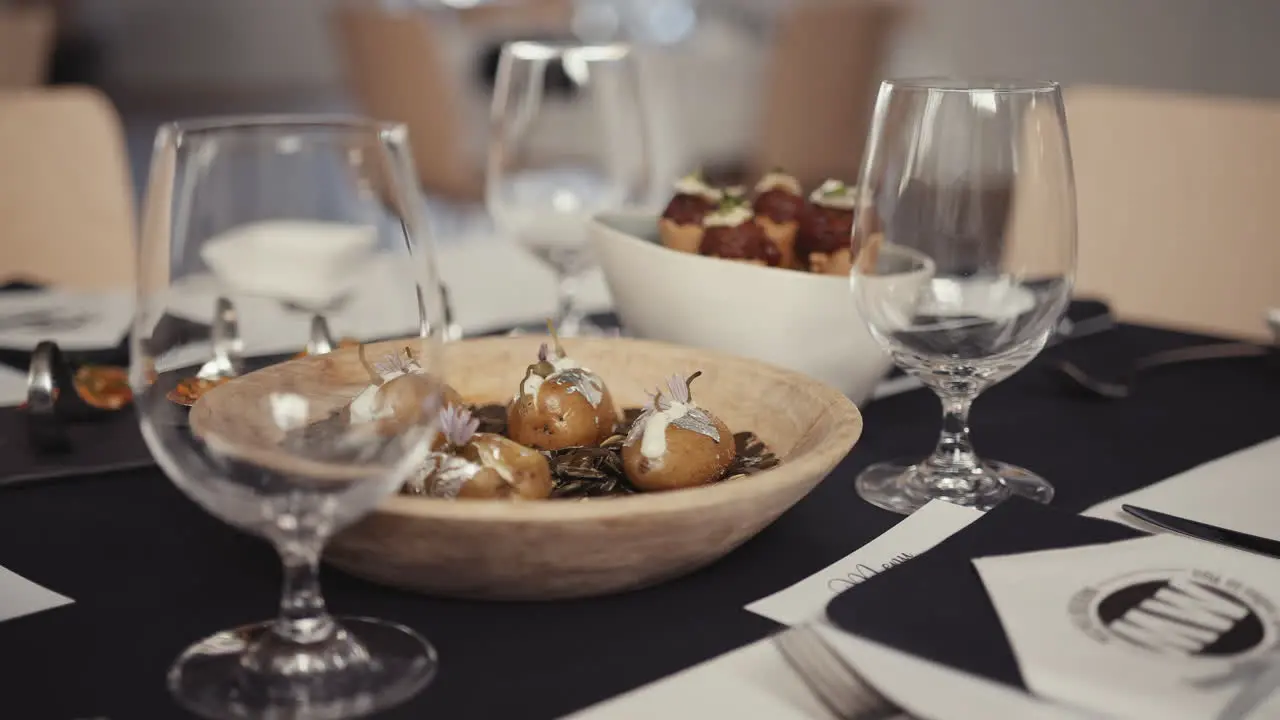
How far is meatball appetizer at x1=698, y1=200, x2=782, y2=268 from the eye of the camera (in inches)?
37.1

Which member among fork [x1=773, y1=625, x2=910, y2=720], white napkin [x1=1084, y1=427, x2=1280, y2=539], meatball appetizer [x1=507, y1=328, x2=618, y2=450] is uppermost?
meatball appetizer [x1=507, y1=328, x2=618, y2=450]

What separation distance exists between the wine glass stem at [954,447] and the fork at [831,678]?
0.28 m

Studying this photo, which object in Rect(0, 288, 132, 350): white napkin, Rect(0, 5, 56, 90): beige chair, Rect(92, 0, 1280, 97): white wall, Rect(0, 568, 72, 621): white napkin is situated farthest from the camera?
Rect(0, 5, 56, 90): beige chair

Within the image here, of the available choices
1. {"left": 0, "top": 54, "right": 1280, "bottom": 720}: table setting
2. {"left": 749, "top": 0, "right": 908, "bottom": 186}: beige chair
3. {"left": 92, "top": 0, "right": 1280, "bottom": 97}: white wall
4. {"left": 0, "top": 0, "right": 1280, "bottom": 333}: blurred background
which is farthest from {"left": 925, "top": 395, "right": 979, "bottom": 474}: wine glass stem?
{"left": 92, "top": 0, "right": 1280, "bottom": 97}: white wall

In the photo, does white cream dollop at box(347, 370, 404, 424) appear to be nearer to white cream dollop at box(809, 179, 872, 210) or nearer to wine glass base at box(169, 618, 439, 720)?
wine glass base at box(169, 618, 439, 720)

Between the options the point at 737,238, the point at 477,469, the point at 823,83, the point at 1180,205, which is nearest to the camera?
the point at 477,469

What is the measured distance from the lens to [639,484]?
67cm

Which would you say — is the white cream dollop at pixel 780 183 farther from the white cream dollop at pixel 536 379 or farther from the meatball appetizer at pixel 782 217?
the white cream dollop at pixel 536 379

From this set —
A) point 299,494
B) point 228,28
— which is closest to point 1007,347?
point 299,494

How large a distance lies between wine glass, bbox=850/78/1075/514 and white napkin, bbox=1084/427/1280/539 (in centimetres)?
6

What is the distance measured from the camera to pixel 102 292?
53.5 inches

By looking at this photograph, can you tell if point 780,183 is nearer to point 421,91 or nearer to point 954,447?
point 954,447

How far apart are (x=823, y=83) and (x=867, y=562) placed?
363cm

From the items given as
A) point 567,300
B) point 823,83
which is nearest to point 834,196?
point 567,300
